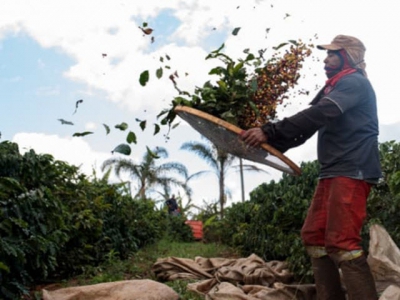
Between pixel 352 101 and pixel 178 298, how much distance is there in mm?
2624

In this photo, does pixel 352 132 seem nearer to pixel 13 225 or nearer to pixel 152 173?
pixel 13 225

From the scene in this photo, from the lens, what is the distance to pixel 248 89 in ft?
14.3

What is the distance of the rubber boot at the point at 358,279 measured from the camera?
363 cm

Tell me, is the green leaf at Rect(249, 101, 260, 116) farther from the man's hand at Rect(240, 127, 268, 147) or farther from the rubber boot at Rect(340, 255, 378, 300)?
the rubber boot at Rect(340, 255, 378, 300)

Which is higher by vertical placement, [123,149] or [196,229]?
[123,149]

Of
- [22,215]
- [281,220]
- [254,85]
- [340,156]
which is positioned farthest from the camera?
[281,220]

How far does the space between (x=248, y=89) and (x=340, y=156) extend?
3.06 ft

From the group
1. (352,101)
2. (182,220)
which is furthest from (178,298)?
(182,220)

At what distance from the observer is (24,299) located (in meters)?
5.66

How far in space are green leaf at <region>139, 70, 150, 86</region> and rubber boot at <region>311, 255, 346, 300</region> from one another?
1.72 meters

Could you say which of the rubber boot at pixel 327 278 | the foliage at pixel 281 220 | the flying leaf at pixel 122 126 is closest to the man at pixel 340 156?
the rubber boot at pixel 327 278

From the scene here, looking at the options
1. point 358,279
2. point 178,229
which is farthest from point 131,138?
point 178,229

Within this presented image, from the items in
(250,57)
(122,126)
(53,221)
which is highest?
(250,57)

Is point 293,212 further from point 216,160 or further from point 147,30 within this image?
point 216,160
